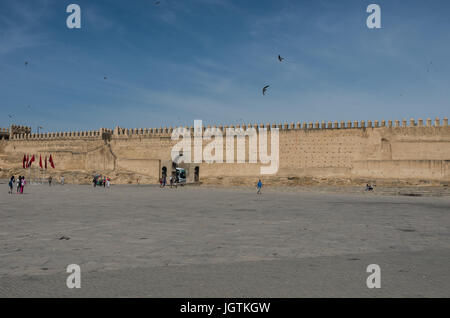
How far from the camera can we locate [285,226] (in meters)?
7.57

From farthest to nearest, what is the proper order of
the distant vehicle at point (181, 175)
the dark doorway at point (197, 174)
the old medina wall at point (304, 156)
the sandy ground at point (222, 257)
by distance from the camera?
the distant vehicle at point (181, 175)
the dark doorway at point (197, 174)
the old medina wall at point (304, 156)
the sandy ground at point (222, 257)

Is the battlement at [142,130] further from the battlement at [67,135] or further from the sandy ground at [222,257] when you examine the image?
the sandy ground at [222,257]

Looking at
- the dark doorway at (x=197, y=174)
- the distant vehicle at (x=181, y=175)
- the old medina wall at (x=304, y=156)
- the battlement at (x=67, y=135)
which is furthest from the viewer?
the battlement at (x=67, y=135)

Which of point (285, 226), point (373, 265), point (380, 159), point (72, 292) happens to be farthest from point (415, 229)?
point (380, 159)

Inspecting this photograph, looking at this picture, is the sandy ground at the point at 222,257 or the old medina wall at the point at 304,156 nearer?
the sandy ground at the point at 222,257

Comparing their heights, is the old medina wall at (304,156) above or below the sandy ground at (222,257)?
above

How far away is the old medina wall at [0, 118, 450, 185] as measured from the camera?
1087 inches

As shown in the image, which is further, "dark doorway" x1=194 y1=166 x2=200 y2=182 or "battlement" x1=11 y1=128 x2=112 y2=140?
"battlement" x1=11 y1=128 x2=112 y2=140

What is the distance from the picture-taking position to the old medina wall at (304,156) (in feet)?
90.6

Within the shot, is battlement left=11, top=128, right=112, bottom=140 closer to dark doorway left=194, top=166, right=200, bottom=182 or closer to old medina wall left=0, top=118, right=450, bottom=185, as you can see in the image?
old medina wall left=0, top=118, right=450, bottom=185

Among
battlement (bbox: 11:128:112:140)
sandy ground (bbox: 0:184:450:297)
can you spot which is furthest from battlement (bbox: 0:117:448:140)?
sandy ground (bbox: 0:184:450:297)

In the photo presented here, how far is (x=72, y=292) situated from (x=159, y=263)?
3.96ft

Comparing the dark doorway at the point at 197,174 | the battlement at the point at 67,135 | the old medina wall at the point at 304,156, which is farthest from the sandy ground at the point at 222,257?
the battlement at the point at 67,135

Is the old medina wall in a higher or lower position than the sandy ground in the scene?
higher
